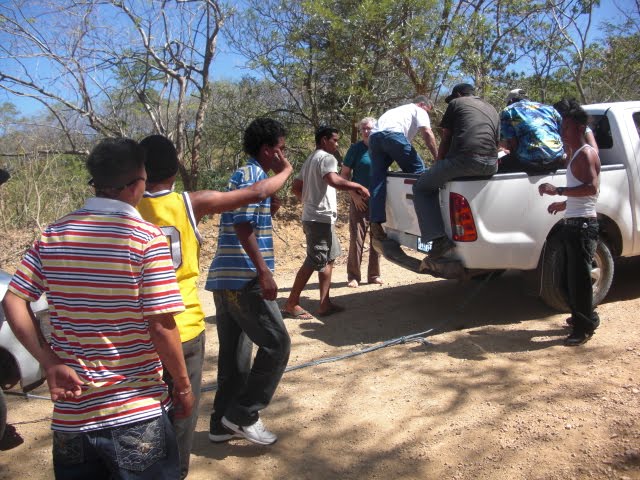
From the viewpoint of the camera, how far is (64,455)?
2078 mm

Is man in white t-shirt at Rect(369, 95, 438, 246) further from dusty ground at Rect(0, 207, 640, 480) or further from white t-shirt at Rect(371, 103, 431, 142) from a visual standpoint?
dusty ground at Rect(0, 207, 640, 480)

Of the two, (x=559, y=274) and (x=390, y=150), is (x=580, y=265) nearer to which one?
(x=559, y=274)

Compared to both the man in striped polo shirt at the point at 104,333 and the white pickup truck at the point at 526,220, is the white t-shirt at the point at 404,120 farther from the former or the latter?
the man in striped polo shirt at the point at 104,333

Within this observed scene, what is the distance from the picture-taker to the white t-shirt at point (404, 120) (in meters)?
5.96

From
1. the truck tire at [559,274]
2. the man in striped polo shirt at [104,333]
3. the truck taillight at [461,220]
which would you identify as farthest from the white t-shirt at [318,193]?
the man in striped polo shirt at [104,333]

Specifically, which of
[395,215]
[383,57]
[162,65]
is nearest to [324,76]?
[383,57]

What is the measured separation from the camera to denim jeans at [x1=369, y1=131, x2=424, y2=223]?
5.87m

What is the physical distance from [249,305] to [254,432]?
772 millimetres

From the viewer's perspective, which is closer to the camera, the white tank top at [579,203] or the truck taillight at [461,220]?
the white tank top at [579,203]

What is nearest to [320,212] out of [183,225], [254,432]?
[254,432]

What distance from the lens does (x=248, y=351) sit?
3.77 metres

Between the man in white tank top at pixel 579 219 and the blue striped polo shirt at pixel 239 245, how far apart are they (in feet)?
7.70

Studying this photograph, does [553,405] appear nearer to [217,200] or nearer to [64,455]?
[217,200]

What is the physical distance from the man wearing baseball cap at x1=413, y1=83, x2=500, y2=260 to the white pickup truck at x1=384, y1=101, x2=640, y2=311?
0.24 feet
